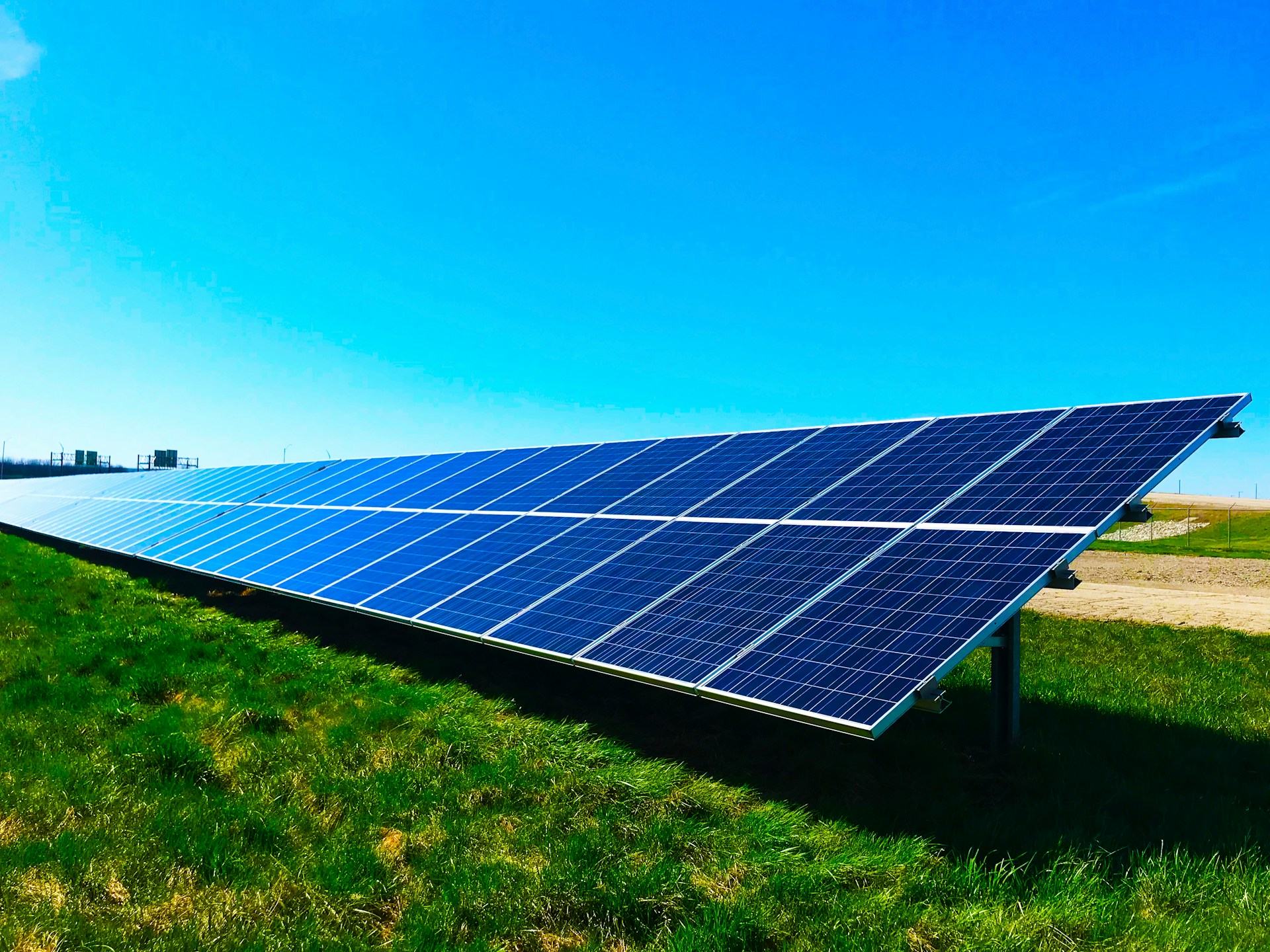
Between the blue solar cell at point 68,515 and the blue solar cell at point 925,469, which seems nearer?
the blue solar cell at point 925,469

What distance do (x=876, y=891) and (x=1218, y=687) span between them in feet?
29.2

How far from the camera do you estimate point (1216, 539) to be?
62500mm

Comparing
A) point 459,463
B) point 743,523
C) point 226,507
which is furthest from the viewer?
point 226,507

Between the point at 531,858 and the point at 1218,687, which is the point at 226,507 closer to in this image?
the point at 531,858

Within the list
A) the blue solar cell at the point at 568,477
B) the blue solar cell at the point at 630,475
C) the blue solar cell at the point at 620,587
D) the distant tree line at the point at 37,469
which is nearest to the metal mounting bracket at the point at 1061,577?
the blue solar cell at the point at 620,587

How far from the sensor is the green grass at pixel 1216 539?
45.6m

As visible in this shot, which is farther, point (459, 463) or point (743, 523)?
point (459, 463)

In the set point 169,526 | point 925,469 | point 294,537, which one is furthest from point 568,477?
point 169,526

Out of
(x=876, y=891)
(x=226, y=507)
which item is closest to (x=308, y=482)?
(x=226, y=507)

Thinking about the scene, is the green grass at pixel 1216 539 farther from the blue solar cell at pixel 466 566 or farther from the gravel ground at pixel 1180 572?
the blue solar cell at pixel 466 566

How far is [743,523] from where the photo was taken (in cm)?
1122

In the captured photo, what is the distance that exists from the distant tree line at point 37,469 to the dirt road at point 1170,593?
132007mm

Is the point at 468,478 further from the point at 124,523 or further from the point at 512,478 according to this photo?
the point at 124,523

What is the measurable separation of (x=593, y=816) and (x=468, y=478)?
1385 centimetres
